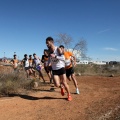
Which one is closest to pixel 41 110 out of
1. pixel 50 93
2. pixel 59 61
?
pixel 59 61

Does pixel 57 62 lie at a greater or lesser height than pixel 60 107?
greater

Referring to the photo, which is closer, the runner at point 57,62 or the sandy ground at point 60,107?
the sandy ground at point 60,107

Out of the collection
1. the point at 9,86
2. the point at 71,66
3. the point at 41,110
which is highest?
the point at 71,66

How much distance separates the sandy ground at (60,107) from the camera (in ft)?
22.5

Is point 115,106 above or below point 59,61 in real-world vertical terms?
below

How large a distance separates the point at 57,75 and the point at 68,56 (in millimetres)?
1680

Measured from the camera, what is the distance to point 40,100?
28.6ft

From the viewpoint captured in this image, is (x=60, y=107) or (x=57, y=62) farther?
(x=57, y=62)

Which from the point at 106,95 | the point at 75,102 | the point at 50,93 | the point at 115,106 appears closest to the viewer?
the point at 115,106

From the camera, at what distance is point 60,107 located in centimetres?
774

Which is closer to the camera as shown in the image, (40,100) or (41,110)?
(41,110)

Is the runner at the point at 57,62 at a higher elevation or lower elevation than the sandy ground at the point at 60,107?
higher

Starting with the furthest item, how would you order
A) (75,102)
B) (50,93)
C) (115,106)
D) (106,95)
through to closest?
1. (50,93)
2. (106,95)
3. (75,102)
4. (115,106)

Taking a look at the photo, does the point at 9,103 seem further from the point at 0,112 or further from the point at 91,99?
the point at 91,99
